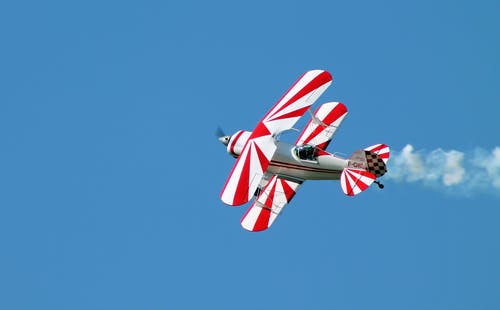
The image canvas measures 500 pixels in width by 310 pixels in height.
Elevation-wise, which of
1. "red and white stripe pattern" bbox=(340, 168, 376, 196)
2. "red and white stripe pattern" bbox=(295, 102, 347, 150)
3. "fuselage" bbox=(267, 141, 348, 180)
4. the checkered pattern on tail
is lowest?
"red and white stripe pattern" bbox=(340, 168, 376, 196)

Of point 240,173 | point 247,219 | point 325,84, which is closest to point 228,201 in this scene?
point 240,173

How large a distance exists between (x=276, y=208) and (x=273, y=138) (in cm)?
227

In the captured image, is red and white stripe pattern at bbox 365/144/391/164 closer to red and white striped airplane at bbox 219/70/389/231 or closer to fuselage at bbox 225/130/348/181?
red and white striped airplane at bbox 219/70/389/231

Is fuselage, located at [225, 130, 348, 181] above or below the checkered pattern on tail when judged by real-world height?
above

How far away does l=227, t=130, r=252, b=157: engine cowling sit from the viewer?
32.0 metres

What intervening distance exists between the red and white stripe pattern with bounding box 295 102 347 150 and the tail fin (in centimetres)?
214

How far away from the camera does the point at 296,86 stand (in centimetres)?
3158

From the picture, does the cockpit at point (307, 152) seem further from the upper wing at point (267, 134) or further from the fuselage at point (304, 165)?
the upper wing at point (267, 134)

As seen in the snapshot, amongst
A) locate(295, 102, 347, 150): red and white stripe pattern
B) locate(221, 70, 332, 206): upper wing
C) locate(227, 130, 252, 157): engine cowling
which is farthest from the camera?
locate(295, 102, 347, 150): red and white stripe pattern

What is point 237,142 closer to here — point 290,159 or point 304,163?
point 290,159

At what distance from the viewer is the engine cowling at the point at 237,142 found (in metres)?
32.0

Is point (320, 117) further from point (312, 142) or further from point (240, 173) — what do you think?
point (240, 173)

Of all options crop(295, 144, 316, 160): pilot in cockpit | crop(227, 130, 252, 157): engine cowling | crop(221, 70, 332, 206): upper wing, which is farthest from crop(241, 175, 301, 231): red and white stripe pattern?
crop(221, 70, 332, 206): upper wing

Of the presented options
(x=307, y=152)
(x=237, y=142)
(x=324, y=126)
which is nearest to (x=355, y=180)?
(x=307, y=152)
